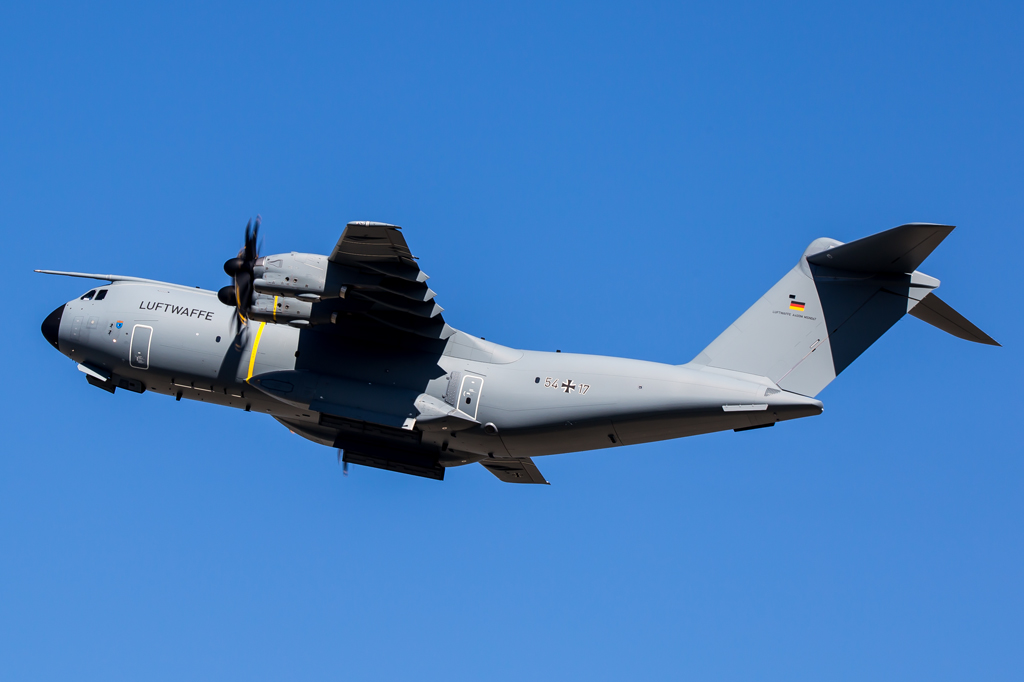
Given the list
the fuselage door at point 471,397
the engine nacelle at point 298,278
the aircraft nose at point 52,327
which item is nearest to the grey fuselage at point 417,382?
the fuselage door at point 471,397

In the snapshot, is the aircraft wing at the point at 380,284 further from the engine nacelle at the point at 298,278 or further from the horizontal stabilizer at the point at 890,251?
the horizontal stabilizer at the point at 890,251

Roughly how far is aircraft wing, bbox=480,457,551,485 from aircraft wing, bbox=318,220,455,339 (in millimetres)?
2327

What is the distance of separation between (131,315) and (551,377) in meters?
5.98

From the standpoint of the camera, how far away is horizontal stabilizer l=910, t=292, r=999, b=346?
12336 millimetres

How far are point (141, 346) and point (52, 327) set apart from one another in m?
1.70

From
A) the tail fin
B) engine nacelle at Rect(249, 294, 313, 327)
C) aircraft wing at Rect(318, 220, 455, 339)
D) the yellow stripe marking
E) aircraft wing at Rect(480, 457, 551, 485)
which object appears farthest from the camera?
aircraft wing at Rect(480, 457, 551, 485)

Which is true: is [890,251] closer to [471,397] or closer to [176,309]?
[471,397]

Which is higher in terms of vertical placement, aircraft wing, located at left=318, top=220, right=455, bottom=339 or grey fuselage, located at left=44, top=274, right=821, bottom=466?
aircraft wing, located at left=318, top=220, right=455, bottom=339

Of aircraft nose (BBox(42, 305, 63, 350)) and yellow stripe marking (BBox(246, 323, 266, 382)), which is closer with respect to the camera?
yellow stripe marking (BBox(246, 323, 266, 382))

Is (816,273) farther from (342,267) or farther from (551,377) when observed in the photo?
(342,267)

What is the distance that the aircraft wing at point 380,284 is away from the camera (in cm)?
1173

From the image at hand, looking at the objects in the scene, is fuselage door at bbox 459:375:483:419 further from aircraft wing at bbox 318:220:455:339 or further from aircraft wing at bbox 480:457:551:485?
aircraft wing at bbox 480:457:551:485

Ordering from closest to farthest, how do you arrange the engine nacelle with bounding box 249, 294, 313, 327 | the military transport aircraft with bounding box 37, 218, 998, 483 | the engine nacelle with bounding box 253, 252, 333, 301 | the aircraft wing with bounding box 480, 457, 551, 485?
the engine nacelle with bounding box 253, 252, 333, 301
the military transport aircraft with bounding box 37, 218, 998, 483
the engine nacelle with bounding box 249, 294, 313, 327
the aircraft wing with bounding box 480, 457, 551, 485

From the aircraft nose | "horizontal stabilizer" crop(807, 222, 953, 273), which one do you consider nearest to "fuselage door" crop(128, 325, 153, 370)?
the aircraft nose
